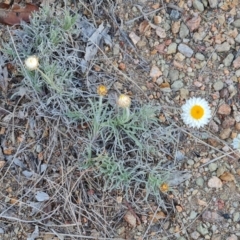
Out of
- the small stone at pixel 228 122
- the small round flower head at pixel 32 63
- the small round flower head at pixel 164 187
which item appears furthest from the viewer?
the small stone at pixel 228 122

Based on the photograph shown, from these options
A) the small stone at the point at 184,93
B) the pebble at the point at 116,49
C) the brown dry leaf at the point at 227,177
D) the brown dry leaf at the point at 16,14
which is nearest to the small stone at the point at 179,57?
the small stone at the point at 184,93

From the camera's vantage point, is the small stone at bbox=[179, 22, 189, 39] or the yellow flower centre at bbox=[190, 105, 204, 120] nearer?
the yellow flower centre at bbox=[190, 105, 204, 120]

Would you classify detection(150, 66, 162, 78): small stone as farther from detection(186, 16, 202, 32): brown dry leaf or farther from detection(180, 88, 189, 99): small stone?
detection(186, 16, 202, 32): brown dry leaf

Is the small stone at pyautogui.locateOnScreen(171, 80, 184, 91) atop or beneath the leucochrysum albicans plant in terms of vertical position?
beneath

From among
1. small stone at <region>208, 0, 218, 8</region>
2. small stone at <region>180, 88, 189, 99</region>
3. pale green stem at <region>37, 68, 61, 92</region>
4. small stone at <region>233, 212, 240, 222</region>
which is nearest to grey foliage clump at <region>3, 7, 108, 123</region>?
pale green stem at <region>37, 68, 61, 92</region>

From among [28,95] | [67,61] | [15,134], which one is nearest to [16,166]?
[15,134]

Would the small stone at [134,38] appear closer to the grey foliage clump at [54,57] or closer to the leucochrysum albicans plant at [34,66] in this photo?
the grey foliage clump at [54,57]

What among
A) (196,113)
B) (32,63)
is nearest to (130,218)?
(196,113)
